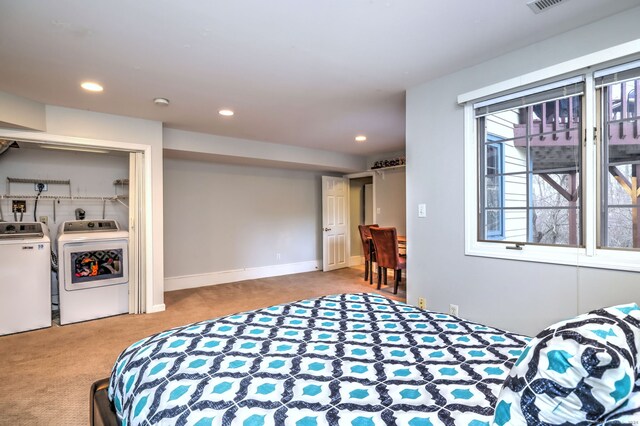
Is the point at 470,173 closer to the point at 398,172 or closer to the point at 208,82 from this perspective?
the point at 208,82

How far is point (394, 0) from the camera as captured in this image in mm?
1789

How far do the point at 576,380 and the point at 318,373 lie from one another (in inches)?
29.0

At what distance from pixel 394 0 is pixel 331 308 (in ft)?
5.82

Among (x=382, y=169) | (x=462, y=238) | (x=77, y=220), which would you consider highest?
(x=382, y=169)

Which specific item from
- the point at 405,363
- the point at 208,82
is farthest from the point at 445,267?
the point at 208,82

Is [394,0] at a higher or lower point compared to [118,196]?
higher

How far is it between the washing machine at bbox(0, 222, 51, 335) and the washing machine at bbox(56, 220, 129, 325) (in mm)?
136

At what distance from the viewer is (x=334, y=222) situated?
6.71m

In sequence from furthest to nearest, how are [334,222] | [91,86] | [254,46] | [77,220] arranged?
[334,222] < [77,220] < [91,86] < [254,46]

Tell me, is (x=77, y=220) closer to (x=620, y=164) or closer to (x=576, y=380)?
(x=576, y=380)

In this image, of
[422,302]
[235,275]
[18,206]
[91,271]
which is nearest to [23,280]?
[91,271]

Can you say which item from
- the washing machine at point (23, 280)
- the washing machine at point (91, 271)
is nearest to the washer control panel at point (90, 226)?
the washing machine at point (91, 271)

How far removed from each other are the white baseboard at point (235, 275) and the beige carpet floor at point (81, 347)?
0.20 meters

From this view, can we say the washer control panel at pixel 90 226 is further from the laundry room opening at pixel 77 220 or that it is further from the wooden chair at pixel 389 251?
the wooden chair at pixel 389 251
